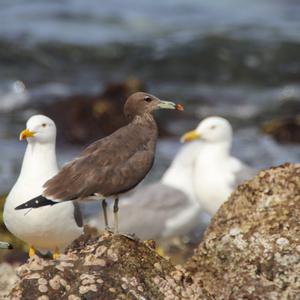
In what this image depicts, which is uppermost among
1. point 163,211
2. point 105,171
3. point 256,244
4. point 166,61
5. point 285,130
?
point 105,171

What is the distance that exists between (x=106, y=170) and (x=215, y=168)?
14.3 ft

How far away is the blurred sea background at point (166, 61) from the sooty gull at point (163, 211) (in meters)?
2.34

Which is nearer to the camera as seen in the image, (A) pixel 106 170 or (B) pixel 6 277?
(A) pixel 106 170

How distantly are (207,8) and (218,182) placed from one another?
13857 millimetres

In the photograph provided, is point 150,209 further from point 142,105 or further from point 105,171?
point 105,171

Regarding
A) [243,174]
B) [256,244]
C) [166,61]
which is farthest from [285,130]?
[256,244]

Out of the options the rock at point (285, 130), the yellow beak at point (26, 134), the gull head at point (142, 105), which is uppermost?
the gull head at point (142, 105)

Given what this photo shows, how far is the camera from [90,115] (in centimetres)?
1365

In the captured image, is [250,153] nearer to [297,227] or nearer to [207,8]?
[297,227]

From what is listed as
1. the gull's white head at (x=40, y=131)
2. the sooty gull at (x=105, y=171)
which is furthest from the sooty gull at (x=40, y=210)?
the sooty gull at (x=105, y=171)

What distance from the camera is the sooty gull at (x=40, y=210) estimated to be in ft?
17.6

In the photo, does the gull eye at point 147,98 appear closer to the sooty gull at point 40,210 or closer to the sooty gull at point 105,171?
the sooty gull at point 105,171

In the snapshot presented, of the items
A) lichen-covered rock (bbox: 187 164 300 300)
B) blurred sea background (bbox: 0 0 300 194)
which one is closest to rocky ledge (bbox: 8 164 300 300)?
lichen-covered rock (bbox: 187 164 300 300)

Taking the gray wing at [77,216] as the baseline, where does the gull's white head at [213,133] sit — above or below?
below
